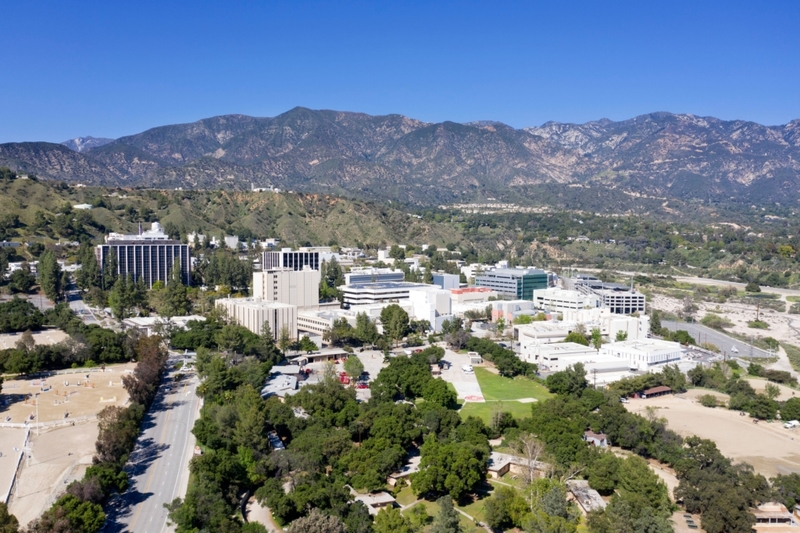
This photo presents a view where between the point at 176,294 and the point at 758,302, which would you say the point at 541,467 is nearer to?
the point at 176,294

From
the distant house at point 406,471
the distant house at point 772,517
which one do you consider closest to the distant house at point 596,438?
the distant house at point 772,517

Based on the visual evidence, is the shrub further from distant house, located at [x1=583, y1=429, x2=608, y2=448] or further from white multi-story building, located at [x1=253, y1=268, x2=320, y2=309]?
white multi-story building, located at [x1=253, y1=268, x2=320, y2=309]

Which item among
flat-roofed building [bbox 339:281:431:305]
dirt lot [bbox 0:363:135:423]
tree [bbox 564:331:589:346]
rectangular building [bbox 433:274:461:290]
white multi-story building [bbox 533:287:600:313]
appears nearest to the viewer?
dirt lot [bbox 0:363:135:423]

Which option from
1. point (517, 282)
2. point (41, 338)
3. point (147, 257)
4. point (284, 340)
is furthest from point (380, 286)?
point (41, 338)

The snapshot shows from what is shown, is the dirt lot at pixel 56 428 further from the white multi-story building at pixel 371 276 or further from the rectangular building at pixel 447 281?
the rectangular building at pixel 447 281

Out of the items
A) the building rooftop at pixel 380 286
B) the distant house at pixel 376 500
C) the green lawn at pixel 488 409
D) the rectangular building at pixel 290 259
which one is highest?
the rectangular building at pixel 290 259

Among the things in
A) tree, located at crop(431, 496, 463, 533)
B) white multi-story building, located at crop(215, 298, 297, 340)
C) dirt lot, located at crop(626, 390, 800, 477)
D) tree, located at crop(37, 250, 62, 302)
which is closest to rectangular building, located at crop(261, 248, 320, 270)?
white multi-story building, located at crop(215, 298, 297, 340)
